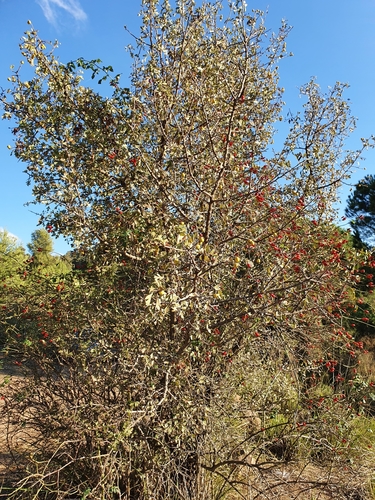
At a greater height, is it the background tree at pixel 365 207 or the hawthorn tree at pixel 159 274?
the background tree at pixel 365 207

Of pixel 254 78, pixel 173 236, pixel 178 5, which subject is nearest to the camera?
pixel 173 236

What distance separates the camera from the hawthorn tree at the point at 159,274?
2.89 m

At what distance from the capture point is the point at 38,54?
3.18m

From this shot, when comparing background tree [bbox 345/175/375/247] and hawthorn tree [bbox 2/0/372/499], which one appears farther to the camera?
background tree [bbox 345/175/375/247]

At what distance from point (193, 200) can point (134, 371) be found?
1268 mm

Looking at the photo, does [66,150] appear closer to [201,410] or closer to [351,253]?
[201,410]

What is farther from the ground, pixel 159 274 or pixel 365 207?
pixel 365 207

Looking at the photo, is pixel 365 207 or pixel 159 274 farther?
pixel 365 207

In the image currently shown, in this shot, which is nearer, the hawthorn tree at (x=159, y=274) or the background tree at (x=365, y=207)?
the hawthorn tree at (x=159, y=274)

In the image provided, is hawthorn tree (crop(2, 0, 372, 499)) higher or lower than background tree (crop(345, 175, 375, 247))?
lower

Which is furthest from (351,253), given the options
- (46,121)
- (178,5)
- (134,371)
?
(46,121)

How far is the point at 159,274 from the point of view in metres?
2.73

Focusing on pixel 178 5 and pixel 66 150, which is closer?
pixel 66 150

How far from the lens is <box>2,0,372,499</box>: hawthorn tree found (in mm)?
2887
